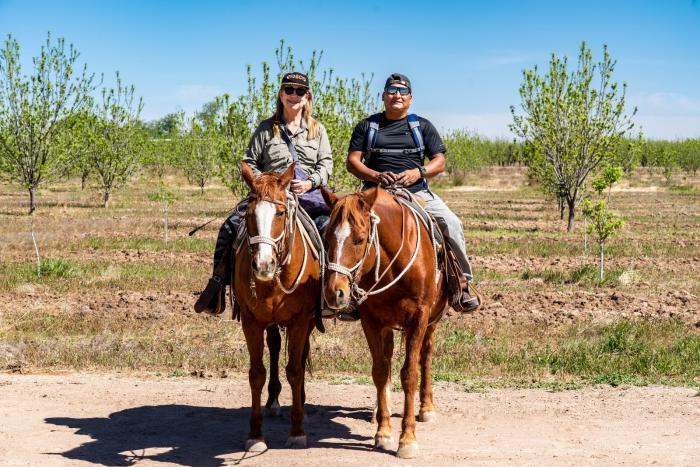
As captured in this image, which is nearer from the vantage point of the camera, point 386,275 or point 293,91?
point 386,275

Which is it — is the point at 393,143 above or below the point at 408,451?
above

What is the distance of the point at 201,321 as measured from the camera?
39.9 ft

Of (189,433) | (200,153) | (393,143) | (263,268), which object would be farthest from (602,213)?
(200,153)

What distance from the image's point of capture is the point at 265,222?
5.90 m

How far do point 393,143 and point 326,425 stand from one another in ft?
8.73

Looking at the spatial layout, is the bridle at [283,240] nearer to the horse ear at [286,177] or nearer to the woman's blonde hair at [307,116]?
the horse ear at [286,177]

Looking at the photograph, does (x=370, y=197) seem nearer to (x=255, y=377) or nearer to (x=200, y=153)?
(x=255, y=377)

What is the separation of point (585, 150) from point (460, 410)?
20389 millimetres

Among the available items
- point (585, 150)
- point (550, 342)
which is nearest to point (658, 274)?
point (550, 342)

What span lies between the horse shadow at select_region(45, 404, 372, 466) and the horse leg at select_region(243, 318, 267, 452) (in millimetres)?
123

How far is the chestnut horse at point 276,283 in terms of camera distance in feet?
19.6

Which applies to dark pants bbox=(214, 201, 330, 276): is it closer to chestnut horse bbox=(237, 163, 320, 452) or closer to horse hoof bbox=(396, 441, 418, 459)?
chestnut horse bbox=(237, 163, 320, 452)

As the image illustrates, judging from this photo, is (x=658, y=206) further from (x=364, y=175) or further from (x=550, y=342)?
(x=364, y=175)

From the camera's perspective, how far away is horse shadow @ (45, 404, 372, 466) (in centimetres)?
655
